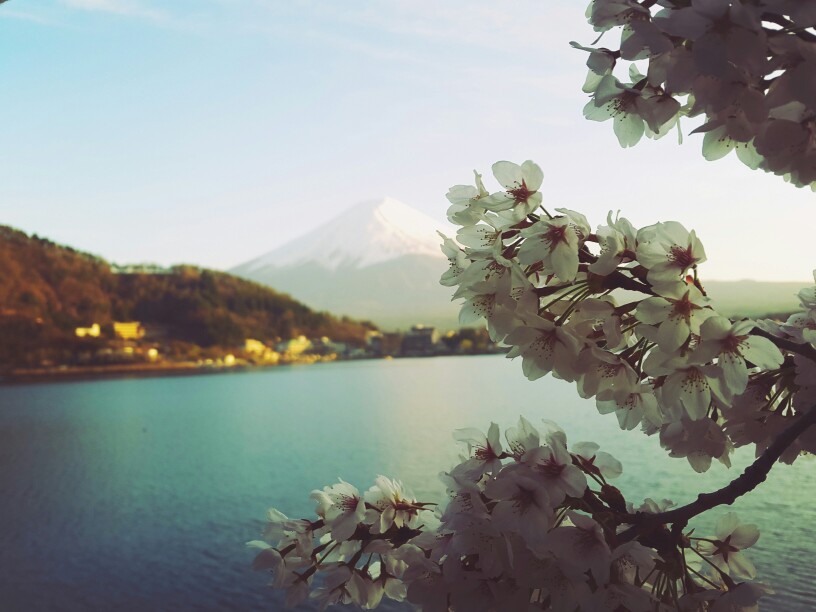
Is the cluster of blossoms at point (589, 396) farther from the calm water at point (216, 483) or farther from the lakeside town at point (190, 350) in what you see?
the lakeside town at point (190, 350)

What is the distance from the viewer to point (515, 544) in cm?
74

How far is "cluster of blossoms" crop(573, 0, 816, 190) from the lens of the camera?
556 millimetres

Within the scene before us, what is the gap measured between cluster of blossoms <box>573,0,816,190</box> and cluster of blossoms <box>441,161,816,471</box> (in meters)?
→ 0.10

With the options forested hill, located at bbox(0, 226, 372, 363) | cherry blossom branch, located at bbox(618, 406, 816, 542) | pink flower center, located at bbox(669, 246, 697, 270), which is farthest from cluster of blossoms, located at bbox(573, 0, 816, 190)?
forested hill, located at bbox(0, 226, 372, 363)

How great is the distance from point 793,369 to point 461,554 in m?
0.40

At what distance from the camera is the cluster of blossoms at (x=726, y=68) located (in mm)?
556

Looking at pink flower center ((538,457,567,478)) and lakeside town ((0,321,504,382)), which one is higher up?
pink flower center ((538,457,567,478))

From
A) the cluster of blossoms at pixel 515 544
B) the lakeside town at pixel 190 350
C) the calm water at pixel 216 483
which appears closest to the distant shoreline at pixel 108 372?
the lakeside town at pixel 190 350

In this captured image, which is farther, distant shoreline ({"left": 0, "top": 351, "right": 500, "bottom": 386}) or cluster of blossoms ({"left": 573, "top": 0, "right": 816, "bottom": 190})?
distant shoreline ({"left": 0, "top": 351, "right": 500, "bottom": 386})

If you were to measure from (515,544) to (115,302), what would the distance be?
174 ft

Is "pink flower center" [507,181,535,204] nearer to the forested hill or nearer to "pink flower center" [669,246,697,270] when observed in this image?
"pink flower center" [669,246,697,270]

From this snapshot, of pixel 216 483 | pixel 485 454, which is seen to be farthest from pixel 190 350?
pixel 485 454

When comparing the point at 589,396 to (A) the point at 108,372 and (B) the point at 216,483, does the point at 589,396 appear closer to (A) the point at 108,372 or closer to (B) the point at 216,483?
(B) the point at 216,483

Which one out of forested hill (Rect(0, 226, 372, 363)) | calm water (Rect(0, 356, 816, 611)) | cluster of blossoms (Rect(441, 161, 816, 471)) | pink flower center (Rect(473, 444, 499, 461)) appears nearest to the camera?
cluster of blossoms (Rect(441, 161, 816, 471))
